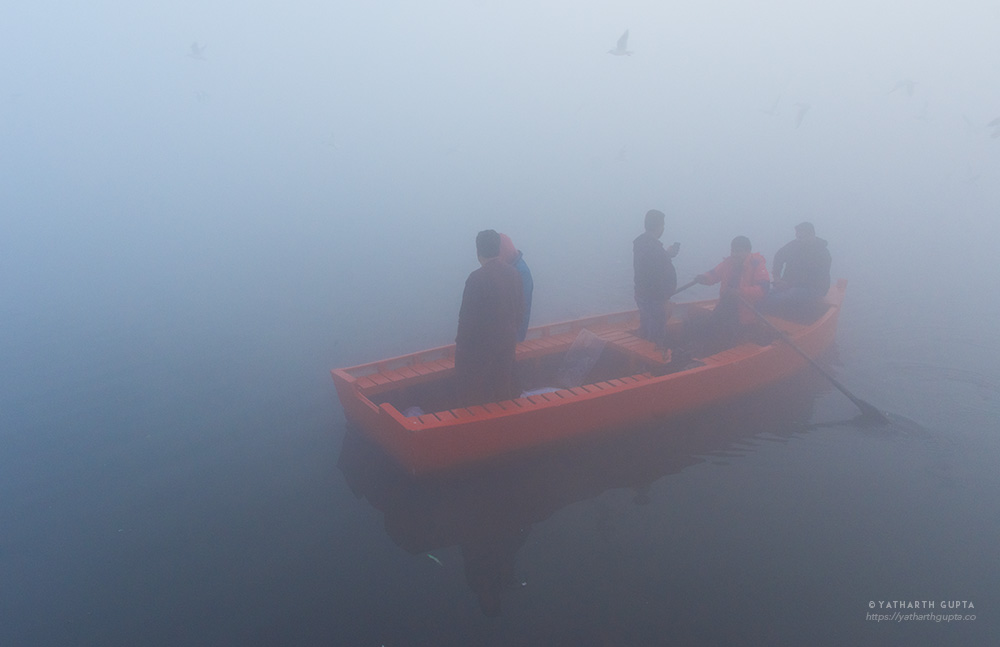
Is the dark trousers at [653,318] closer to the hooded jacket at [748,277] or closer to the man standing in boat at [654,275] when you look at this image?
the man standing in boat at [654,275]

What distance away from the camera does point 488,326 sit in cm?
446

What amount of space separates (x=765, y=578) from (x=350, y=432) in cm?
405

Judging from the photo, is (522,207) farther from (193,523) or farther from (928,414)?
(193,523)

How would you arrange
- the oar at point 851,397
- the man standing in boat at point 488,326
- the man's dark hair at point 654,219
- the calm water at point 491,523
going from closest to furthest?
the calm water at point 491,523 < the man standing in boat at point 488,326 < the man's dark hair at point 654,219 < the oar at point 851,397

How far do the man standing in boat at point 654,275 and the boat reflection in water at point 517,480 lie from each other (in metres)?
1.15

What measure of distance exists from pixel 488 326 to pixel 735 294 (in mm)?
3394

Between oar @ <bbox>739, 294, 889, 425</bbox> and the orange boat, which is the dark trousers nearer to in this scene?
the orange boat

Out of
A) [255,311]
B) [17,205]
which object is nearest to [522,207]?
[255,311]

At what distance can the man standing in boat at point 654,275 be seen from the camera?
6.02 metres

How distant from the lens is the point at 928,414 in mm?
6426

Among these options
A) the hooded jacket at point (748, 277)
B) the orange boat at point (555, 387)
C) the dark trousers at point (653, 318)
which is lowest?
the orange boat at point (555, 387)

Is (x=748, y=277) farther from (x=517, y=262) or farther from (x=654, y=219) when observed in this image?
(x=517, y=262)

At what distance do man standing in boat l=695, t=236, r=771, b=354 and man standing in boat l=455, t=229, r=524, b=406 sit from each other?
112 inches

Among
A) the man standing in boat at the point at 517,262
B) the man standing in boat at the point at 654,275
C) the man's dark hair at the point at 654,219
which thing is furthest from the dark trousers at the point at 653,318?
the man standing in boat at the point at 517,262
